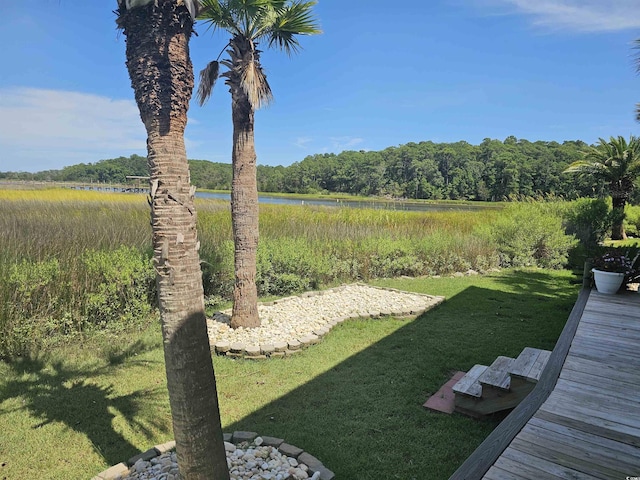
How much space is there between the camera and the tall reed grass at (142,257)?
4345mm

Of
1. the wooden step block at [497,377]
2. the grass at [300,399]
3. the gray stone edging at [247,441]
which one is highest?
the wooden step block at [497,377]

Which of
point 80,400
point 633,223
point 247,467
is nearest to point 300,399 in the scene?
point 247,467

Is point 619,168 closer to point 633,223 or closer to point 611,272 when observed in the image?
point 633,223

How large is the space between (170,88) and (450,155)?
2579 inches

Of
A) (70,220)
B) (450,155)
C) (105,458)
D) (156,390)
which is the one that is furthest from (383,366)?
(450,155)

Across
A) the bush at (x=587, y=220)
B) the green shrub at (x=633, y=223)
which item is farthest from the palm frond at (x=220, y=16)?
the green shrub at (x=633, y=223)

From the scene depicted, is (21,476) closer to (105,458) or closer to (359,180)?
(105,458)

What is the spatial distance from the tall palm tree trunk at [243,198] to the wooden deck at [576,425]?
3526 mm

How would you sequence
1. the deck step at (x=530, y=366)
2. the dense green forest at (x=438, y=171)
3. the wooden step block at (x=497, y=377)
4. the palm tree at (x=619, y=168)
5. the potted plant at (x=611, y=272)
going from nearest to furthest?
the deck step at (x=530, y=366) → the wooden step block at (x=497, y=377) → the potted plant at (x=611, y=272) → the palm tree at (x=619, y=168) → the dense green forest at (x=438, y=171)

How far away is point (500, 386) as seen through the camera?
9.58ft

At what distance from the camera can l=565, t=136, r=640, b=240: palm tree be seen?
17.7 meters

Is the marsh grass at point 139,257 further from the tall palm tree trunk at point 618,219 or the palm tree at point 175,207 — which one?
the tall palm tree trunk at point 618,219

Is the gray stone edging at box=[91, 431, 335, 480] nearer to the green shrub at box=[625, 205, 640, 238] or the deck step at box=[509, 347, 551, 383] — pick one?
the deck step at box=[509, 347, 551, 383]

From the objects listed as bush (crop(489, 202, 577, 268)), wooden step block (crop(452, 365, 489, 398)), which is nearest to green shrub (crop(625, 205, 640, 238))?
bush (crop(489, 202, 577, 268))
